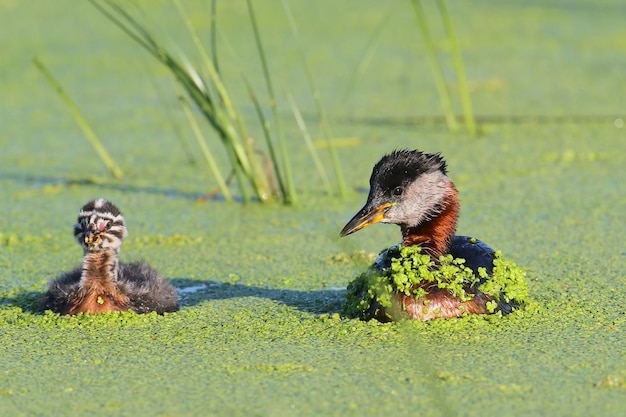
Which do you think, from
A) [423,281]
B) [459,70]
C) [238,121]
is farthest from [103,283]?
[459,70]

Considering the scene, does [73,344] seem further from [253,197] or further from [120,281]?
[253,197]

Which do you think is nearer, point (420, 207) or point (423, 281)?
point (423, 281)

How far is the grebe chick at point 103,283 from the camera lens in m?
5.28

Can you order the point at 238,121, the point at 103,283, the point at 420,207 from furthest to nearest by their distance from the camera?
the point at 238,121, the point at 103,283, the point at 420,207

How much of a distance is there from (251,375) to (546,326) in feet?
4.51

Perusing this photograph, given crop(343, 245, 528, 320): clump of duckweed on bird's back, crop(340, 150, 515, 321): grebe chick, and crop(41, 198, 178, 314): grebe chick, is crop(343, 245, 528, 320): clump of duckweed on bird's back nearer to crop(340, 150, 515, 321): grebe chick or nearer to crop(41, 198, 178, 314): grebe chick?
crop(340, 150, 515, 321): grebe chick

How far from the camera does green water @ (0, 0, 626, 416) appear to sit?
4.19 meters

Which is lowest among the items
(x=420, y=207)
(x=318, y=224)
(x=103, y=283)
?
(x=103, y=283)

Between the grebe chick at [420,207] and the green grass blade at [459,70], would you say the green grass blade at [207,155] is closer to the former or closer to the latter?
the green grass blade at [459,70]

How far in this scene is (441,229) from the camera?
5070mm

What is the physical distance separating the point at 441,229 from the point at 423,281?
1.05ft

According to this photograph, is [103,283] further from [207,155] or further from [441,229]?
[207,155]

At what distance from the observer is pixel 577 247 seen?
628 cm

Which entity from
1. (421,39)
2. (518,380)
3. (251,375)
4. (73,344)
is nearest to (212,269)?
(73,344)
